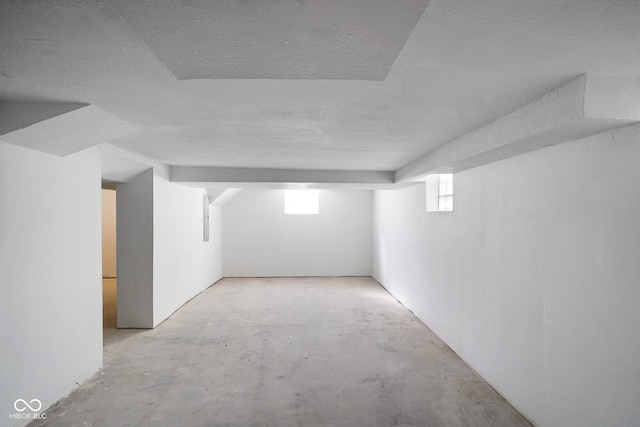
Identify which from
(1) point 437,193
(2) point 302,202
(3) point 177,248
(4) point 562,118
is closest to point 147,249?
(3) point 177,248

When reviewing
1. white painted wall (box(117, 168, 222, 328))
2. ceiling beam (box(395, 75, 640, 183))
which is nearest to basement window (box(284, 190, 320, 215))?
white painted wall (box(117, 168, 222, 328))

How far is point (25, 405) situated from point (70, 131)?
1.93 m

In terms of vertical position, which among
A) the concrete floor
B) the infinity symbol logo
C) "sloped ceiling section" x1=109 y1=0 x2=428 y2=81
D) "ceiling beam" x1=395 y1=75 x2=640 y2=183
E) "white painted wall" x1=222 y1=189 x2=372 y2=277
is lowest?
the concrete floor

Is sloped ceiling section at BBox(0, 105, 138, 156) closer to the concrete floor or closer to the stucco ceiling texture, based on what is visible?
the stucco ceiling texture

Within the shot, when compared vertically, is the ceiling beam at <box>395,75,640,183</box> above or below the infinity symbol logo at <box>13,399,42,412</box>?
above

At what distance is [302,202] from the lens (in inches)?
332

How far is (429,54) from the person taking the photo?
1.36m

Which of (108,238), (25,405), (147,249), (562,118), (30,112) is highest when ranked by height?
(30,112)

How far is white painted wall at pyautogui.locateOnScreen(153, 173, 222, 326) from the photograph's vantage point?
446cm

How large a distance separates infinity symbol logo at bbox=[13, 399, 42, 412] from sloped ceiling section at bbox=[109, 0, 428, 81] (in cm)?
247

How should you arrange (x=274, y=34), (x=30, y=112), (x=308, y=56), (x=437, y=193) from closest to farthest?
(x=274, y=34), (x=308, y=56), (x=30, y=112), (x=437, y=193)

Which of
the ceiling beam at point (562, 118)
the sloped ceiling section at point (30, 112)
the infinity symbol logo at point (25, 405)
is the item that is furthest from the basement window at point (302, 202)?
the sloped ceiling section at point (30, 112)

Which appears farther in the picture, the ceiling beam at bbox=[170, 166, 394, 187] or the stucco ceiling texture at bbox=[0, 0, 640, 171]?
the ceiling beam at bbox=[170, 166, 394, 187]

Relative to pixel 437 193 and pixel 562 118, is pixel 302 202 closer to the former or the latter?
pixel 437 193
